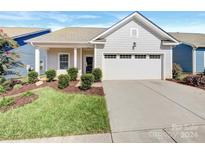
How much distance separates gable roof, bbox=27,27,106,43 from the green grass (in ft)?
27.0

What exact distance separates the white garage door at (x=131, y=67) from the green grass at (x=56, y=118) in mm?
6854

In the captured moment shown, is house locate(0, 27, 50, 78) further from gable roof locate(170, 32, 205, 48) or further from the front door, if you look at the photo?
gable roof locate(170, 32, 205, 48)

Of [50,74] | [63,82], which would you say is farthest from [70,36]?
[63,82]

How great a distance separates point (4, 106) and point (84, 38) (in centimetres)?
1036

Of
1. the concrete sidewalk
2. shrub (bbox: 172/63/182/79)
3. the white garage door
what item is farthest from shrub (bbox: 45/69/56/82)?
shrub (bbox: 172/63/182/79)

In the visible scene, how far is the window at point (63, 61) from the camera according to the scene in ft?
58.6

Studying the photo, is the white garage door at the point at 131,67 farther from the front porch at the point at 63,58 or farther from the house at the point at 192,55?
the house at the point at 192,55

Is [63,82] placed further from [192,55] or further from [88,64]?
[192,55]

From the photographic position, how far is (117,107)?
25.3ft

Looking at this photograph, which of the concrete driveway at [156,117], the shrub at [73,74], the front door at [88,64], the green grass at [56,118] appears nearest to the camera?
the concrete driveway at [156,117]

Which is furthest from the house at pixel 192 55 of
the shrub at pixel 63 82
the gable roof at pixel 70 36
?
the shrub at pixel 63 82
